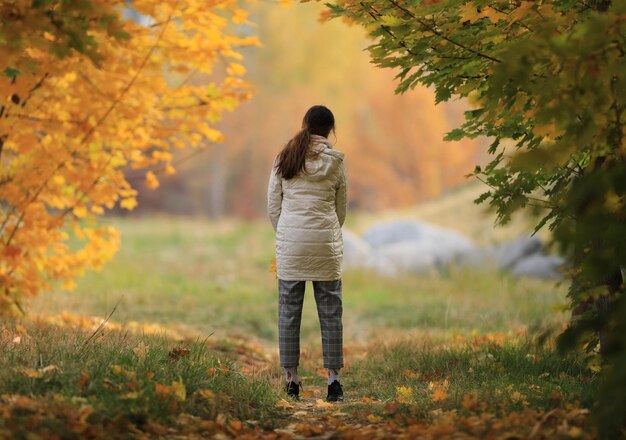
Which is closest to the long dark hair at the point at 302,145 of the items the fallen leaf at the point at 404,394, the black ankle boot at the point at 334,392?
the black ankle boot at the point at 334,392

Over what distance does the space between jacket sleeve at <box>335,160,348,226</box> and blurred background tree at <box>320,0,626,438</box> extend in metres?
0.69

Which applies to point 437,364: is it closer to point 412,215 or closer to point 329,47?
point 412,215

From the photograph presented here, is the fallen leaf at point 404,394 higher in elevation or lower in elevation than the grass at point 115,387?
lower

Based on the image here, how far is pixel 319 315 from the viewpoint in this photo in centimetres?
498

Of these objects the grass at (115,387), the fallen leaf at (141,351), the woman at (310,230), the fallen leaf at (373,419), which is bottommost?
the fallen leaf at (373,419)

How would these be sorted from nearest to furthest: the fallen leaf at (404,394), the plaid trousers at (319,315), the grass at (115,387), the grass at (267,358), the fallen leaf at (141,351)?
the grass at (115,387) < the grass at (267,358) < the fallen leaf at (141,351) < the fallen leaf at (404,394) < the plaid trousers at (319,315)

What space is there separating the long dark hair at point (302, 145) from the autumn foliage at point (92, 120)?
130 cm

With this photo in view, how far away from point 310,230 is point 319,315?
22.4 inches

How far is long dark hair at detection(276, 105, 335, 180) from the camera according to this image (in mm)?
4859

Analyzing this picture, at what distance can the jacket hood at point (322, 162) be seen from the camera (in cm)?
487

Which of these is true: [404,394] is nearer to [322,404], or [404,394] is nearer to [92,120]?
[322,404]

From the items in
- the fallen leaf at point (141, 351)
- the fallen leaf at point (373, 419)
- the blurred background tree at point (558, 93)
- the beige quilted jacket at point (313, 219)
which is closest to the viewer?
the blurred background tree at point (558, 93)

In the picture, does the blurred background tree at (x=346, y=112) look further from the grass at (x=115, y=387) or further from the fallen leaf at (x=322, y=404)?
the grass at (x=115, y=387)

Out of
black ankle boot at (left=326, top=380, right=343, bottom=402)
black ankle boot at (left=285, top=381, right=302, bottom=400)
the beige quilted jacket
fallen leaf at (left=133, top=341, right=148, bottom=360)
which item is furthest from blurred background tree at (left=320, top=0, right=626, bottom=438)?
fallen leaf at (left=133, top=341, right=148, bottom=360)
